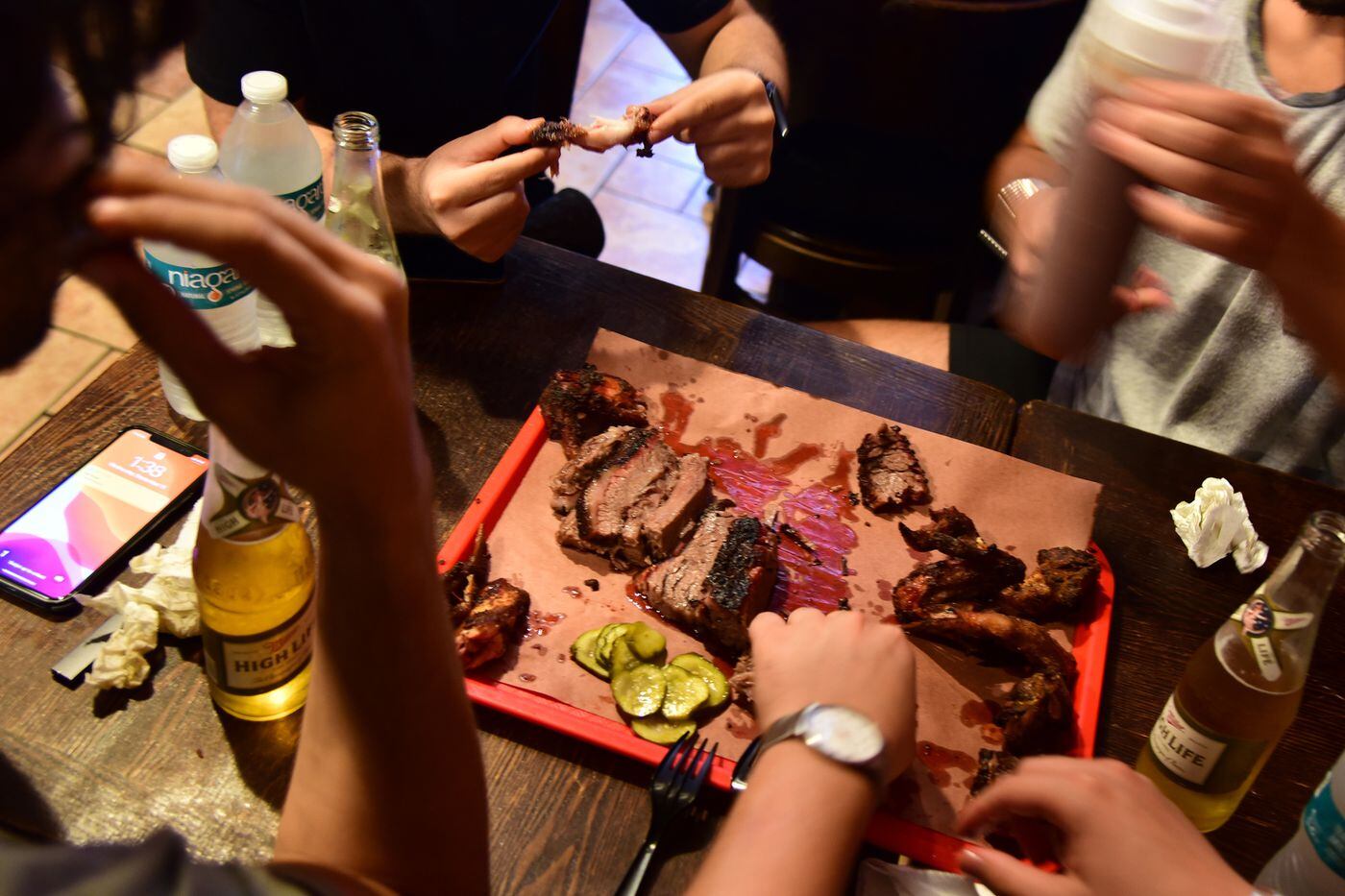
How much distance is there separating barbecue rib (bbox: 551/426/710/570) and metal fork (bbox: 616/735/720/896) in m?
0.36

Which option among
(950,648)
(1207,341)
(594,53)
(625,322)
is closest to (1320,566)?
(950,648)

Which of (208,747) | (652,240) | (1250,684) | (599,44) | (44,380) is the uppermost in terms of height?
(1250,684)

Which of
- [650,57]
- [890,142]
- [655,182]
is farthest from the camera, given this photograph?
[650,57]

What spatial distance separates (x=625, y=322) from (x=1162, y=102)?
101cm

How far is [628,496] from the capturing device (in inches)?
62.8

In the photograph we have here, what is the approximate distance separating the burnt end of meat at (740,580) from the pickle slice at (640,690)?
0.12 meters

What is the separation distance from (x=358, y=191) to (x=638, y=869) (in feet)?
3.55

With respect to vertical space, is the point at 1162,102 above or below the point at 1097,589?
above

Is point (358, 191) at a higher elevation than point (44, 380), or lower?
higher

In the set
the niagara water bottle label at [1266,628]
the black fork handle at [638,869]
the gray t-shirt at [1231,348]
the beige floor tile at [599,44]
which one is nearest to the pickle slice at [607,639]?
the black fork handle at [638,869]

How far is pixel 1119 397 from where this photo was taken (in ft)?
7.05

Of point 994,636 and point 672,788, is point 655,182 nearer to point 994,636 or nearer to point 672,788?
point 994,636

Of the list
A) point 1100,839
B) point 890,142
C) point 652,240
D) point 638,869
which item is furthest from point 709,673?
point 652,240

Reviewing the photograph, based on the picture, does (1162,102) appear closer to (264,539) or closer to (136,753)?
(264,539)
